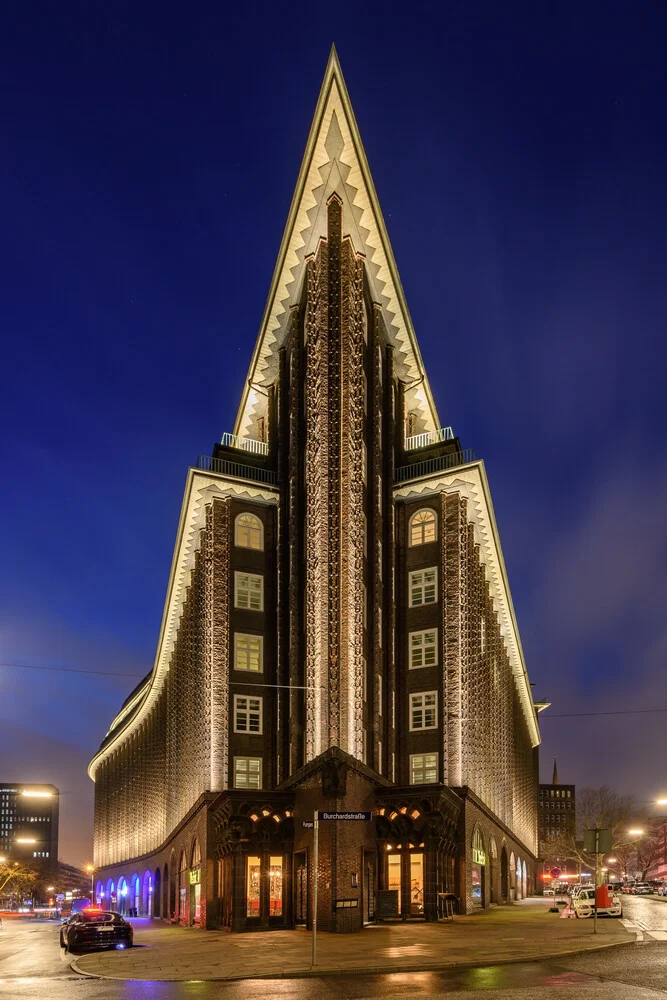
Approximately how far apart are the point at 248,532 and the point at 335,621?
7.84 metres

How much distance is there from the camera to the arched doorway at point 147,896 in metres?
68.0

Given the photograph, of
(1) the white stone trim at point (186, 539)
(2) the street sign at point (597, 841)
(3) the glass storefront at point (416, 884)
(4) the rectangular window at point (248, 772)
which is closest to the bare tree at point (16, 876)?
(1) the white stone trim at point (186, 539)

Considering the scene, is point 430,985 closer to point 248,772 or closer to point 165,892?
point 248,772

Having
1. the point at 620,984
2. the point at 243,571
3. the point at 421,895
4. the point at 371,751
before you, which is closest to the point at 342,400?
the point at 243,571

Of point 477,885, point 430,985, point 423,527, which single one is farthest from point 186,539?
point 430,985

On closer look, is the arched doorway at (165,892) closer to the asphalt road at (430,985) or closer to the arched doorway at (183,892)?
the arched doorway at (183,892)

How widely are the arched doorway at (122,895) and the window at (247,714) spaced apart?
45949 mm

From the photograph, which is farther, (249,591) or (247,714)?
(249,591)

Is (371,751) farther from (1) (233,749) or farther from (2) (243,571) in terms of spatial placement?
(2) (243,571)

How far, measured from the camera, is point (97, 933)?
31500mm

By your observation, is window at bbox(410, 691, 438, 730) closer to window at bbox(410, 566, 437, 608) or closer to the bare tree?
window at bbox(410, 566, 437, 608)

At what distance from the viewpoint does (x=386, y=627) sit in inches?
1902

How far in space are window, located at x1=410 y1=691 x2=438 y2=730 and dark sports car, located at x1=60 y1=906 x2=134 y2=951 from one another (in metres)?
18.9

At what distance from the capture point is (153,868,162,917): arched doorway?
62.4m
